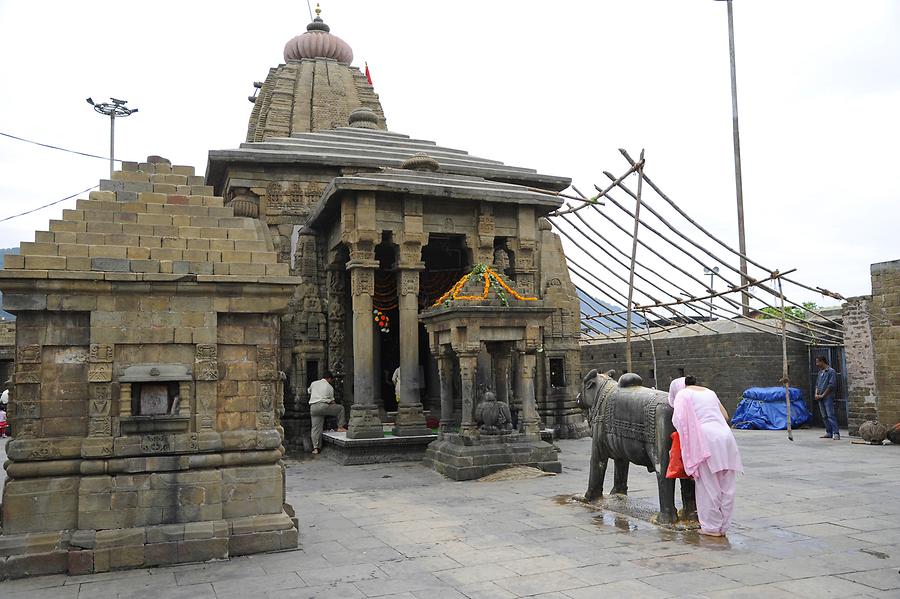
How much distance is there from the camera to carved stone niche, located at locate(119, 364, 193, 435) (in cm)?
717

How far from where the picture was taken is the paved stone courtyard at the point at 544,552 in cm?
591

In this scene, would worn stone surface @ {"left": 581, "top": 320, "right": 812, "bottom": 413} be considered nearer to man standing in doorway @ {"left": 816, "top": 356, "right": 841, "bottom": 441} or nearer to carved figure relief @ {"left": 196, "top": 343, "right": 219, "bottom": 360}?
man standing in doorway @ {"left": 816, "top": 356, "right": 841, "bottom": 441}

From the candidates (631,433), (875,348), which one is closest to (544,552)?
(631,433)

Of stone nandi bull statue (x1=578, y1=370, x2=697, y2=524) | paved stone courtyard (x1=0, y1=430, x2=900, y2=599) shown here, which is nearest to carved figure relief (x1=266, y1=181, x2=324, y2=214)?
paved stone courtyard (x1=0, y1=430, x2=900, y2=599)

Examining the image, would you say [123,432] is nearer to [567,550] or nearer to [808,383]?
[567,550]

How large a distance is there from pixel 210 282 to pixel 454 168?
12.1 metres

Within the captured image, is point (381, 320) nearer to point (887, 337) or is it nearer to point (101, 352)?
point (101, 352)

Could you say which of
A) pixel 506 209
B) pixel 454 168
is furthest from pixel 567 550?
pixel 454 168

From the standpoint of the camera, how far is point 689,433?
25.5 ft

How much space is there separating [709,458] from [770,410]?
13.9 metres

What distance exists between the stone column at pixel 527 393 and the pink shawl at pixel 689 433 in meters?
5.64

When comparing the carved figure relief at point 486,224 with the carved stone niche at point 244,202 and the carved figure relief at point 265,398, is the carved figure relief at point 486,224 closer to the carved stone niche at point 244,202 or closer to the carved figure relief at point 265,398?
the carved stone niche at point 244,202

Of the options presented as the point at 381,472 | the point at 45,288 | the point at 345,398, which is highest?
the point at 45,288

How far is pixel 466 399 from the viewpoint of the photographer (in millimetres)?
12953
